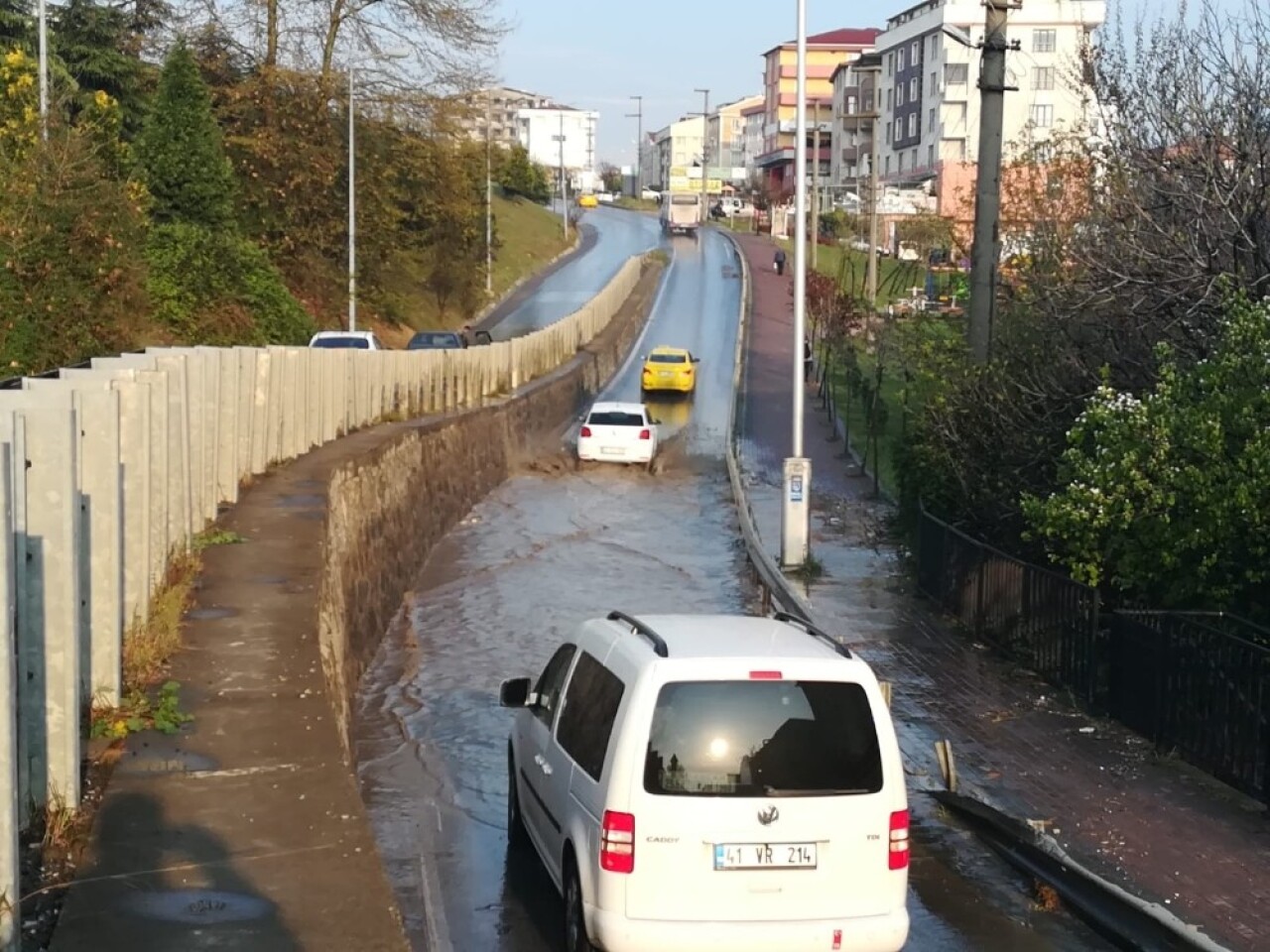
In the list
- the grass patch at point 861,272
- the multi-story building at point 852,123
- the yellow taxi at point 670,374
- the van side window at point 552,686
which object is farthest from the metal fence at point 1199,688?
the multi-story building at point 852,123

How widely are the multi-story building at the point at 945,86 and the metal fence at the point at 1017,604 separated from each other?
48752 millimetres

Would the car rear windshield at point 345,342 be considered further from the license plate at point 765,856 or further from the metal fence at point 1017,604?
the license plate at point 765,856

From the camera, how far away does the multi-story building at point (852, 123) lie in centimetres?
11500

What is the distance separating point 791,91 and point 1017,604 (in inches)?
5574

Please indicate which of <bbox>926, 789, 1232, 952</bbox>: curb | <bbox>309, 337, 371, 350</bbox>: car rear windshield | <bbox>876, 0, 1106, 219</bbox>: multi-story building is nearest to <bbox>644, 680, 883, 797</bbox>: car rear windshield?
<bbox>926, 789, 1232, 952</bbox>: curb

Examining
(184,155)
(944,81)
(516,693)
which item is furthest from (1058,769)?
(944,81)

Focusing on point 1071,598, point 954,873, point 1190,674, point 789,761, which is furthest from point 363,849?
point 1071,598

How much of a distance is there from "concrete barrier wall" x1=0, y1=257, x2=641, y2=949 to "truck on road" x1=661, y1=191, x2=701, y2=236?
87382 millimetres

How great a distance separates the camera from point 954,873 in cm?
1042

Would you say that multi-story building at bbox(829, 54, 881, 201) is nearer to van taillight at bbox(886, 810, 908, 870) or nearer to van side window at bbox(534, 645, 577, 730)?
van side window at bbox(534, 645, 577, 730)

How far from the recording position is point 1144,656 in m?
13.4

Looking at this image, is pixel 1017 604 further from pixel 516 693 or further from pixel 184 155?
pixel 184 155

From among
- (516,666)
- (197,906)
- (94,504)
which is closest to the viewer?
(197,906)

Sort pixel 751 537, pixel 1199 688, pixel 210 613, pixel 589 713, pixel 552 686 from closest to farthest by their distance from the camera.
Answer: pixel 589 713, pixel 552 686, pixel 210 613, pixel 1199 688, pixel 751 537
